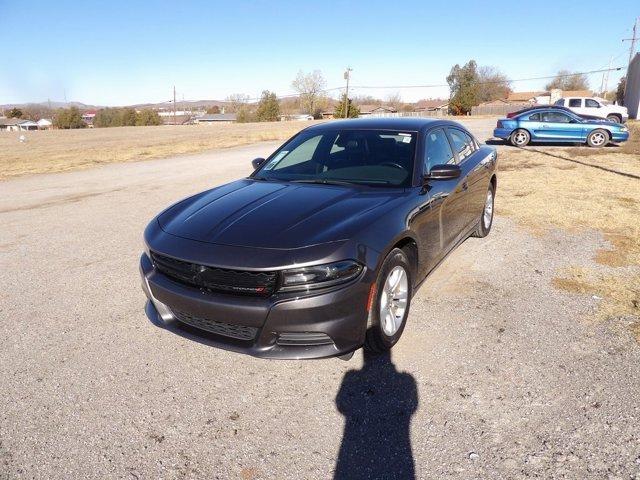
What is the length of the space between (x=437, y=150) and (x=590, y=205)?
15.5ft

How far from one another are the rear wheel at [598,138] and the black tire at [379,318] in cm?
1669

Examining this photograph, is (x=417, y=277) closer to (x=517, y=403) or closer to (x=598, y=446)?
(x=517, y=403)

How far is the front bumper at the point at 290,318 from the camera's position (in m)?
2.54

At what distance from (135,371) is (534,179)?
9763 millimetres

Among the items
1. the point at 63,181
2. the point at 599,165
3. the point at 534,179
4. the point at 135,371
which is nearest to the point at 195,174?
the point at 63,181

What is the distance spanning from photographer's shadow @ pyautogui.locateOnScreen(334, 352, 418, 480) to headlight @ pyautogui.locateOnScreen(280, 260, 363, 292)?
2.41 feet

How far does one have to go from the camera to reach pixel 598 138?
16.6 metres

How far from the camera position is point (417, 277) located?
139 inches

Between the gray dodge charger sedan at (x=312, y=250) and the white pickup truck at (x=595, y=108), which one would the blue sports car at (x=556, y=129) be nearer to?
the white pickup truck at (x=595, y=108)

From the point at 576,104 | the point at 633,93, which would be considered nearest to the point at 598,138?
the point at 576,104

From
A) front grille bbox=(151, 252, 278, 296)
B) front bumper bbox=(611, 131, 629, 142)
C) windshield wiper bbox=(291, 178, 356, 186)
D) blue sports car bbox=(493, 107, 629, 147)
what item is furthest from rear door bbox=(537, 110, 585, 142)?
front grille bbox=(151, 252, 278, 296)

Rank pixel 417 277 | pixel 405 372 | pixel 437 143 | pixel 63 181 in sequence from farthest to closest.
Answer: pixel 63 181 < pixel 437 143 < pixel 417 277 < pixel 405 372

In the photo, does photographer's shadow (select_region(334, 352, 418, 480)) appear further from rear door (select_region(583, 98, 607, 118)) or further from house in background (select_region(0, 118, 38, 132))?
house in background (select_region(0, 118, 38, 132))

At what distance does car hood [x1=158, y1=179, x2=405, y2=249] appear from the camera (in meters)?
2.77
